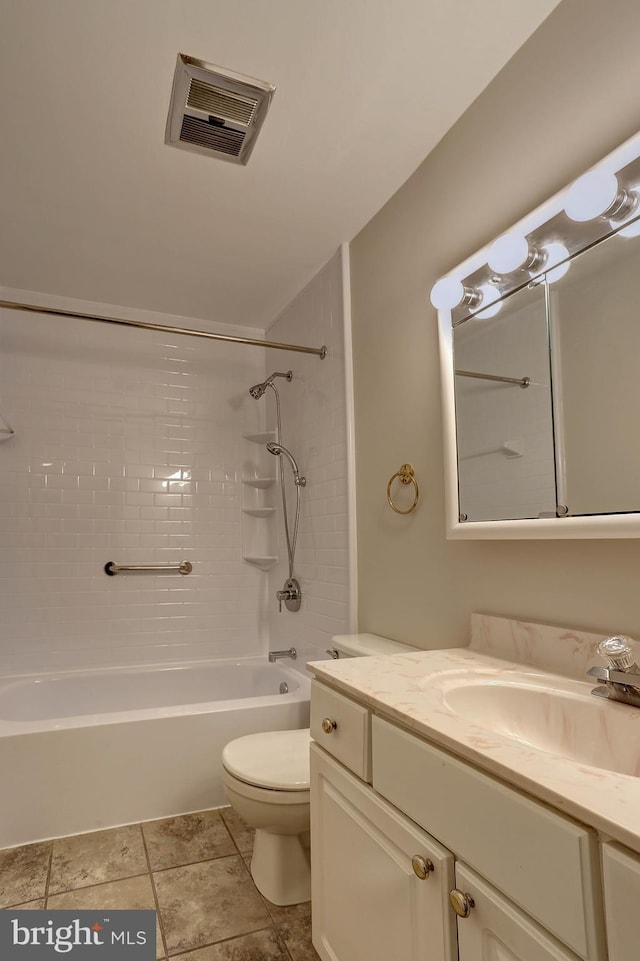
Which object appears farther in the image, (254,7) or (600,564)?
(254,7)

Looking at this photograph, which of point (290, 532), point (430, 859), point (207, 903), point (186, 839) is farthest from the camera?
point (290, 532)

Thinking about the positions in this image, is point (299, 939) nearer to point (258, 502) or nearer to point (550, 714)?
point (550, 714)

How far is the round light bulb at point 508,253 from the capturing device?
1.42 metres

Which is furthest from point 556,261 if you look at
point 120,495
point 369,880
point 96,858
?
point 120,495

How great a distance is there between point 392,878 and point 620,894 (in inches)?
21.4

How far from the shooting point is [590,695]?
1.05 metres

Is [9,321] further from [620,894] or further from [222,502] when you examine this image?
[620,894]

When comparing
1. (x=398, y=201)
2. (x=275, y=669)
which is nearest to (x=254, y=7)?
(x=398, y=201)

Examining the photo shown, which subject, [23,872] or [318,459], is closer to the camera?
[23,872]

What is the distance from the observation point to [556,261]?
4.38ft

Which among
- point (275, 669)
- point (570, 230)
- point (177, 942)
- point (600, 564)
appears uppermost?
point (570, 230)

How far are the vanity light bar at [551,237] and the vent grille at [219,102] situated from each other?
777 millimetres

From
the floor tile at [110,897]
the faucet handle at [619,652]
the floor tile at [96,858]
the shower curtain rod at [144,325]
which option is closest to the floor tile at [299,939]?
the floor tile at [110,897]

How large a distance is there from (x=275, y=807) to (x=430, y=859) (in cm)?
83
